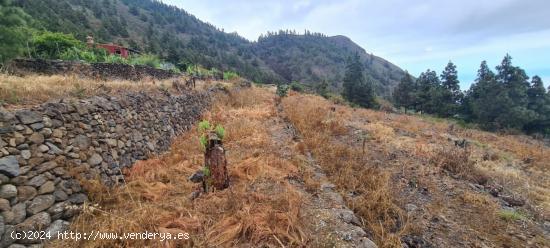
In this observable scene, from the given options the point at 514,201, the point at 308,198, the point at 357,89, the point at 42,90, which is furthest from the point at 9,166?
the point at 357,89

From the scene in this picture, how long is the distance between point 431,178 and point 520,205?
6.36 ft

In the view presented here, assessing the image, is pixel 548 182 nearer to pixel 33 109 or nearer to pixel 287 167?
pixel 287 167

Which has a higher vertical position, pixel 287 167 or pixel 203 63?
pixel 203 63

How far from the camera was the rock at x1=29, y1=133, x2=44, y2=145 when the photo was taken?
456 centimetres

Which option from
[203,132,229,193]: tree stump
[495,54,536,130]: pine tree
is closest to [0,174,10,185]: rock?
[203,132,229,193]: tree stump

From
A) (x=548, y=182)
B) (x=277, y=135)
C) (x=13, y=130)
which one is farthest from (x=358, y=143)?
(x=13, y=130)

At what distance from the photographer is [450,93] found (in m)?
38.8

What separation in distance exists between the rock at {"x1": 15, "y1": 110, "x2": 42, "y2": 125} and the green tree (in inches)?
365

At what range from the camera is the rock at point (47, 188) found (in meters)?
4.35

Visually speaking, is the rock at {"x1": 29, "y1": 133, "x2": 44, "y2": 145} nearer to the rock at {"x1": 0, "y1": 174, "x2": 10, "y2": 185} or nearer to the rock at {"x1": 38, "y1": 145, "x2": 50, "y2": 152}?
the rock at {"x1": 38, "y1": 145, "x2": 50, "y2": 152}

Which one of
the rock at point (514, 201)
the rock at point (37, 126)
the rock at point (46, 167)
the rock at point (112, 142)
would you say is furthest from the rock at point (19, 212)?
the rock at point (514, 201)

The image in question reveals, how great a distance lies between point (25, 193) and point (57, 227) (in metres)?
0.65

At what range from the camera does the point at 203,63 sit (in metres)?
61.8

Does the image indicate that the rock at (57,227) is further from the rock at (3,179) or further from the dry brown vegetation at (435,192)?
the dry brown vegetation at (435,192)
